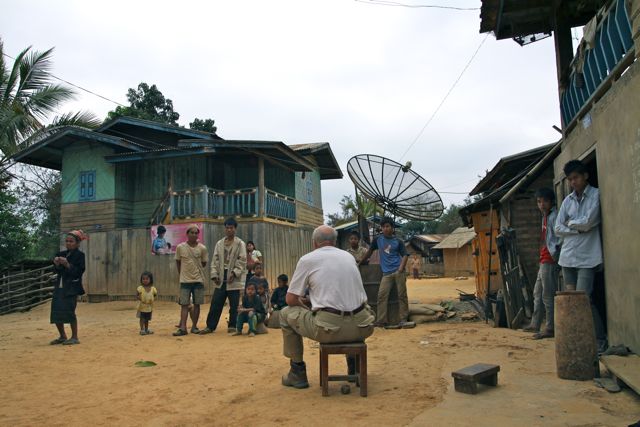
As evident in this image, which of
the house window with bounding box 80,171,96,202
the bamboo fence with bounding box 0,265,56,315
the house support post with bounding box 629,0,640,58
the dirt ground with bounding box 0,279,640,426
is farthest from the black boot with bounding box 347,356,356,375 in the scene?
the house window with bounding box 80,171,96,202

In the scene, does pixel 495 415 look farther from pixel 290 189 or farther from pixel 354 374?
pixel 290 189

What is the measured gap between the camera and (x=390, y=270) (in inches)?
295

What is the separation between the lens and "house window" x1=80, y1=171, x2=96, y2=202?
16938mm

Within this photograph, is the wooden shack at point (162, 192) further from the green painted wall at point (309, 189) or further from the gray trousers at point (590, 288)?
the gray trousers at point (590, 288)

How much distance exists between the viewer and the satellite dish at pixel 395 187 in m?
9.76

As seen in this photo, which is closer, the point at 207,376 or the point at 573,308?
the point at 573,308

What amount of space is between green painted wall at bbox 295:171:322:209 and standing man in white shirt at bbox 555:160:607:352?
14601 mm

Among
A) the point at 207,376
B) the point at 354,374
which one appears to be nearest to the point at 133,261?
the point at 207,376

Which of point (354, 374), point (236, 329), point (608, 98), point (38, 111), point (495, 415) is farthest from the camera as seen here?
point (38, 111)

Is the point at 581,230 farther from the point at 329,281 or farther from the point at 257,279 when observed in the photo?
the point at 257,279

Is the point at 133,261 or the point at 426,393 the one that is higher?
the point at 133,261

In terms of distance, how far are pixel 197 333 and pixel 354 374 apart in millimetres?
4129

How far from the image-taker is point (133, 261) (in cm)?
1447

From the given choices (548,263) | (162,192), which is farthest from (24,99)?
(548,263)
